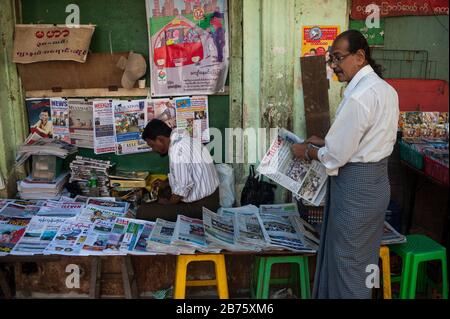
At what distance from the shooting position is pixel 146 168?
4527mm

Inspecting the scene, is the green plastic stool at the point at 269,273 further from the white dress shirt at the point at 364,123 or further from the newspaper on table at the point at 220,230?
the white dress shirt at the point at 364,123

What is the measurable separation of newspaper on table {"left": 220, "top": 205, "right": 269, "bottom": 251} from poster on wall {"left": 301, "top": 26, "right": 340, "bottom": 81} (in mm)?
1397

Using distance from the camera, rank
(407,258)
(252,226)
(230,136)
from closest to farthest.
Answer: (407,258), (252,226), (230,136)

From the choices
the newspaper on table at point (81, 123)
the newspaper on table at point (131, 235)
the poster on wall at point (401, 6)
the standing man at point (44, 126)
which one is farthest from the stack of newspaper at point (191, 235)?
the poster on wall at point (401, 6)

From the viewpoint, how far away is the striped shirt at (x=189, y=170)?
3.66 meters

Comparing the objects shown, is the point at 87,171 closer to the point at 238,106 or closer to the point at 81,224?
the point at 81,224

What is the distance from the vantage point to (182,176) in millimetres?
3646

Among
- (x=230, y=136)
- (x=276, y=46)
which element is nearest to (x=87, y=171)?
(x=230, y=136)

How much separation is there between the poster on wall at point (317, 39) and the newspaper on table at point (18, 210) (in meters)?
2.55

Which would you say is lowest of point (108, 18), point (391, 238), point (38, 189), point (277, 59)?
point (391, 238)

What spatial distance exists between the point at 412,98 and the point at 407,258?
1.60 m

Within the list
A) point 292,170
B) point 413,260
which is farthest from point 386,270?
point 292,170

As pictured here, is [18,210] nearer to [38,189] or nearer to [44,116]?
[38,189]

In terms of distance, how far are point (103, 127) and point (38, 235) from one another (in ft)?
4.16
